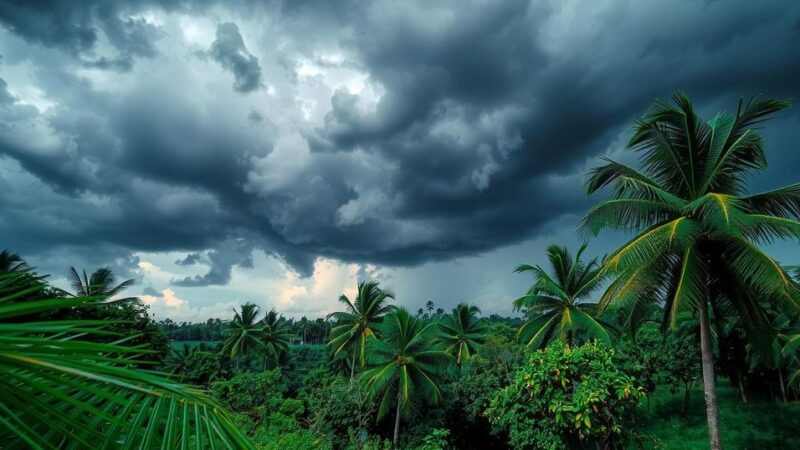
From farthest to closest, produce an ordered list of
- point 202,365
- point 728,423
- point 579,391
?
point 202,365
point 728,423
point 579,391

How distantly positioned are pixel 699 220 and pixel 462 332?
2281 centimetres

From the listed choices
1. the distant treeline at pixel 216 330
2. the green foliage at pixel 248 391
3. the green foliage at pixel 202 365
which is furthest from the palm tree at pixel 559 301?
the distant treeline at pixel 216 330

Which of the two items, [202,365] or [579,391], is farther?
[202,365]

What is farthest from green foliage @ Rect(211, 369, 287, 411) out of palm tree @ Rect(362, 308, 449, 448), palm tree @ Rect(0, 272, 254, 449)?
palm tree @ Rect(0, 272, 254, 449)

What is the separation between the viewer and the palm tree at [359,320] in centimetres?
2948

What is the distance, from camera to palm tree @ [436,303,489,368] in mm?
30397

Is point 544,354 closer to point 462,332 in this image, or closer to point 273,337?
point 462,332

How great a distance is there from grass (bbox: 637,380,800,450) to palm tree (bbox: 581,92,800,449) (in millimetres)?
10144

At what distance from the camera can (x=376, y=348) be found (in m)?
21.7

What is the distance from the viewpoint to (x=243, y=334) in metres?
39.7

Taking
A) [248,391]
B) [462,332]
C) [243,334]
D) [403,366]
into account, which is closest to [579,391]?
[403,366]

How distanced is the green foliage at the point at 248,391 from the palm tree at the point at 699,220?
16041 mm

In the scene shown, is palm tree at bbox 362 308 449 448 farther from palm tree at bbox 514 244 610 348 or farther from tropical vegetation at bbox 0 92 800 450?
palm tree at bbox 514 244 610 348

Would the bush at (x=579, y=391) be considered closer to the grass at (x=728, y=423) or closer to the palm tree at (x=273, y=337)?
the grass at (x=728, y=423)
